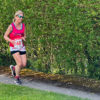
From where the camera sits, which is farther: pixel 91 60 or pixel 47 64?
pixel 47 64

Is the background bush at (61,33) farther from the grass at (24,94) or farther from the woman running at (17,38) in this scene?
the grass at (24,94)

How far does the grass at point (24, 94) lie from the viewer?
5.89 metres

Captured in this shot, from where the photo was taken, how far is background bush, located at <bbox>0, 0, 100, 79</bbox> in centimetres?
694

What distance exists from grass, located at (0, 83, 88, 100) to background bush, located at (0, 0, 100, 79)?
1442 mm

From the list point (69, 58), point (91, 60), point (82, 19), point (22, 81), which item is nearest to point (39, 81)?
point (22, 81)

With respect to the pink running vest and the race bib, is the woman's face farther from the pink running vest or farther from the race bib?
the race bib

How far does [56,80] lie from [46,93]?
4.53 feet

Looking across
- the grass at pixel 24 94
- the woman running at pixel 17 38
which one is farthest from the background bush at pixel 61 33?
the grass at pixel 24 94

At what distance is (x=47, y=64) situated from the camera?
801cm

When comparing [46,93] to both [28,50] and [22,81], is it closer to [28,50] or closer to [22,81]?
[22,81]

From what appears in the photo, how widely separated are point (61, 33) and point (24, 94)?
1.97 meters

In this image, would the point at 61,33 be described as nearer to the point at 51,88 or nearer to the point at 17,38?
the point at 17,38

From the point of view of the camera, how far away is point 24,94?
6.17 metres

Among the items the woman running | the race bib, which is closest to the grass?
the woman running
